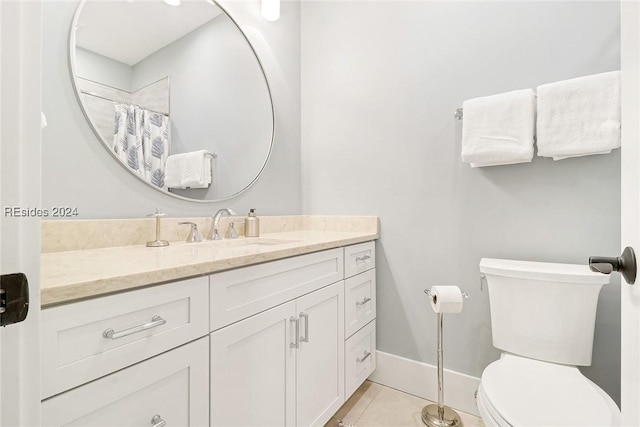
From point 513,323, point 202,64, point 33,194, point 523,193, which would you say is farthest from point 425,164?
point 33,194

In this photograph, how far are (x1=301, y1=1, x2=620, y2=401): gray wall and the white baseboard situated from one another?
44 millimetres

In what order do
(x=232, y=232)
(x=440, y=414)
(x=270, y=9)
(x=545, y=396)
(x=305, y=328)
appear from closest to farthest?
(x=545, y=396) → (x=305, y=328) → (x=440, y=414) → (x=232, y=232) → (x=270, y=9)

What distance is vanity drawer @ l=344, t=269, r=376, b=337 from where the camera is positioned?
1.44m

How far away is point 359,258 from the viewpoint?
1.56 m

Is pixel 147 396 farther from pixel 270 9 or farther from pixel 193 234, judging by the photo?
pixel 270 9

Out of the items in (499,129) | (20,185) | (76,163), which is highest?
(499,129)

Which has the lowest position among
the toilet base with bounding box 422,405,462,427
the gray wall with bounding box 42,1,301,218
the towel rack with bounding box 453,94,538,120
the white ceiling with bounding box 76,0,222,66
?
the toilet base with bounding box 422,405,462,427

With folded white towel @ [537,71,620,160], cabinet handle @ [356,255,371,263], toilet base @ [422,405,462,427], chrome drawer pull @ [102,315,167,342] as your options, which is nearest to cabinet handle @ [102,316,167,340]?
chrome drawer pull @ [102,315,167,342]

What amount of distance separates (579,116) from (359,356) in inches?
57.1

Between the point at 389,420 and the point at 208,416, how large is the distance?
103 centimetres

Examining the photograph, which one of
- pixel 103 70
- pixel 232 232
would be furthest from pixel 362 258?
pixel 103 70

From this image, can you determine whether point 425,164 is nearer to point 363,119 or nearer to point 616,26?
point 363,119

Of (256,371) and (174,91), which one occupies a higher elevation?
(174,91)

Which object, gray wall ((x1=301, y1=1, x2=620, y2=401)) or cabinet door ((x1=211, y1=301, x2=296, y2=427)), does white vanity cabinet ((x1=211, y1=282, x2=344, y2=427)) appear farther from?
gray wall ((x1=301, y1=1, x2=620, y2=401))
